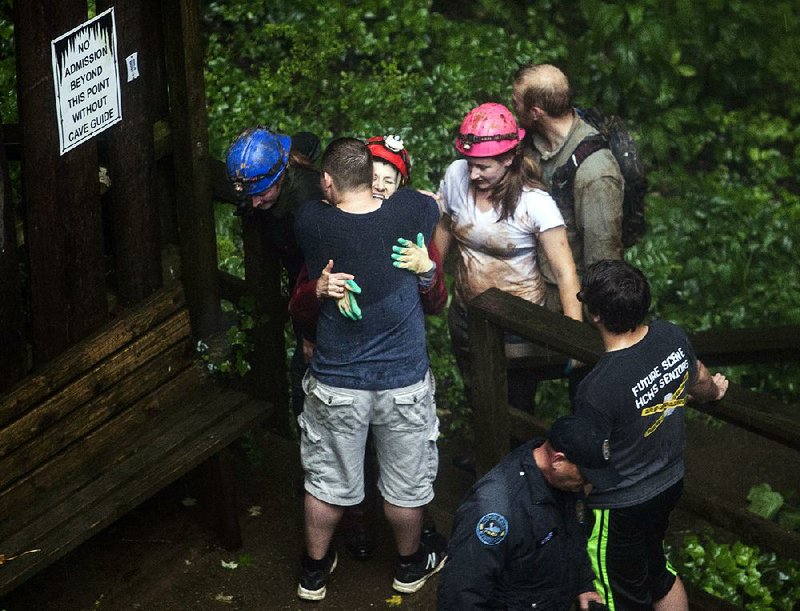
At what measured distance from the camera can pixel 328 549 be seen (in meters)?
4.55

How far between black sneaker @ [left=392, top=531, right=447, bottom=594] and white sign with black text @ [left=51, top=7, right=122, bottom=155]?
79.5 inches

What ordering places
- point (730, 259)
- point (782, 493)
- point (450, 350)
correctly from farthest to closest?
1. point (730, 259)
2. point (450, 350)
3. point (782, 493)

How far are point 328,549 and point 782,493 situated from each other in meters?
2.64

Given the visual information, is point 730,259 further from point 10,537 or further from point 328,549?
point 10,537

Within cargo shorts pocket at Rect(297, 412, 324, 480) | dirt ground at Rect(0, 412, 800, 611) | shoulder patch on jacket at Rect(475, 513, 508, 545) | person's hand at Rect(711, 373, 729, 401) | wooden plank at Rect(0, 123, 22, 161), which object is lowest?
dirt ground at Rect(0, 412, 800, 611)

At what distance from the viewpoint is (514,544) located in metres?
3.45

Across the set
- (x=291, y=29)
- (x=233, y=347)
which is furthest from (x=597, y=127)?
(x=291, y=29)

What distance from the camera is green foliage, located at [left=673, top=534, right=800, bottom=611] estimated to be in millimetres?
5039

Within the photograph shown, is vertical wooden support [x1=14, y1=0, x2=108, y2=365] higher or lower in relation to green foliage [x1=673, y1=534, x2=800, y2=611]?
higher

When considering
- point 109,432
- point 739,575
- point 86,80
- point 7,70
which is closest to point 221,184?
point 86,80

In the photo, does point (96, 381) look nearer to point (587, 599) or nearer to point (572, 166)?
point (587, 599)

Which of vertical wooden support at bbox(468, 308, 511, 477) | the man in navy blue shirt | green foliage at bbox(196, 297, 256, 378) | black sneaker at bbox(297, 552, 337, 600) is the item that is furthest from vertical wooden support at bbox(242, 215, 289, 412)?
black sneaker at bbox(297, 552, 337, 600)

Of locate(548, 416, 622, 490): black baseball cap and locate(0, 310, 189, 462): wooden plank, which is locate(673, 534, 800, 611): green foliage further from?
locate(0, 310, 189, 462): wooden plank

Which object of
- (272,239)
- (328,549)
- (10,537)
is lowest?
(328,549)
